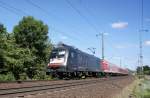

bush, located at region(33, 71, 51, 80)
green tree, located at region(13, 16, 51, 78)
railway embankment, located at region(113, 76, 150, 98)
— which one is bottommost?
railway embankment, located at region(113, 76, 150, 98)

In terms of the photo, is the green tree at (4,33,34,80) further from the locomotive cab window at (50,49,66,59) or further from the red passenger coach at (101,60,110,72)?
the red passenger coach at (101,60,110,72)

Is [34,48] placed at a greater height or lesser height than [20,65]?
greater

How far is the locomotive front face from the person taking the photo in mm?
30031

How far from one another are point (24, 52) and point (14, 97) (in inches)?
869

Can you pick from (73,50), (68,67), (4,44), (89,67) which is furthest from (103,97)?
(89,67)

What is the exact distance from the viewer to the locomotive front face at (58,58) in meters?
30.0

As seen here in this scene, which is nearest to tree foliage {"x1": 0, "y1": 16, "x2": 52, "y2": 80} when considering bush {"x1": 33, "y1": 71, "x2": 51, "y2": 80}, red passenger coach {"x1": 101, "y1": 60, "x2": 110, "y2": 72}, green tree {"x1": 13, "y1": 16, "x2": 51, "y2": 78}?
green tree {"x1": 13, "y1": 16, "x2": 51, "y2": 78}

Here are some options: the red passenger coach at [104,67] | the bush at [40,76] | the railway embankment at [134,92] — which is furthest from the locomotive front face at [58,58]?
the red passenger coach at [104,67]

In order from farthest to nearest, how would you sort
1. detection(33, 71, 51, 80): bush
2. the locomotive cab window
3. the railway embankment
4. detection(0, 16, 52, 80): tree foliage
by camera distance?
1. detection(33, 71, 51, 80): bush
2. detection(0, 16, 52, 80): tree foliage
3. the locomotive cab window
4. the railway embankment

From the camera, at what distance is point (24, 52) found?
35.1m

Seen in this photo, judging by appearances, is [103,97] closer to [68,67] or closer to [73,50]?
[68,67]

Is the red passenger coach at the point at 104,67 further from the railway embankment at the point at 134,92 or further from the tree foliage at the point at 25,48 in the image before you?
the railway embankment at the point at 134,92

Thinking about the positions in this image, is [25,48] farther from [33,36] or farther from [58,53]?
[33,36]

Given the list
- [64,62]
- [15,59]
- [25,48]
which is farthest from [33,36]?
[64,62]
